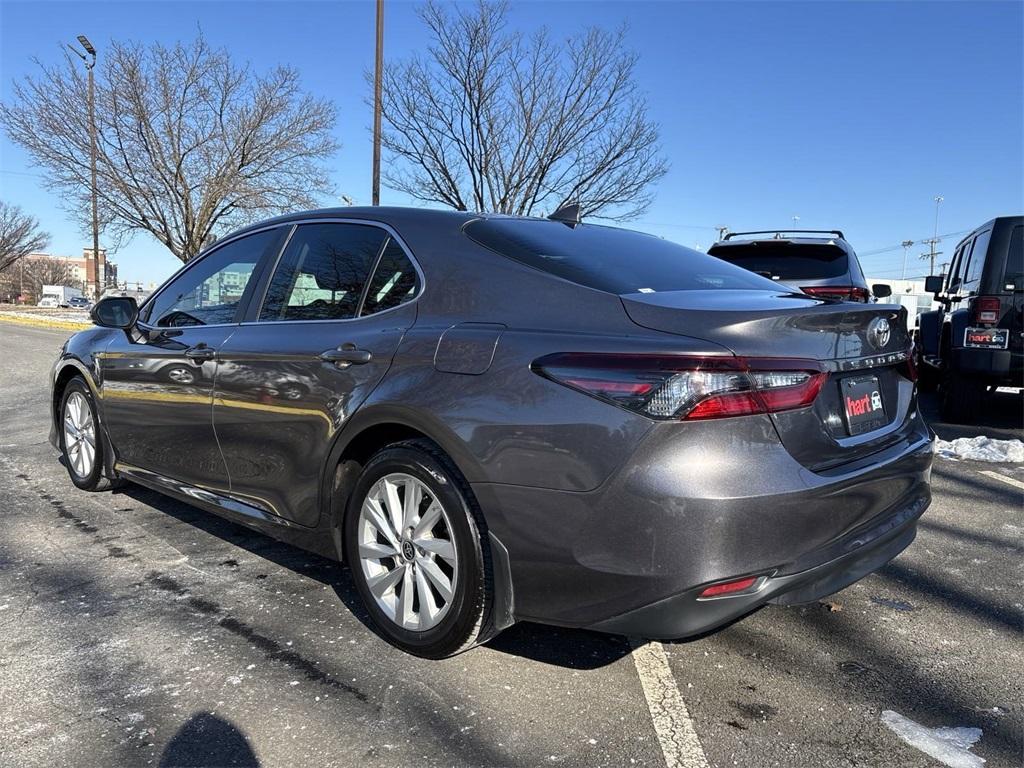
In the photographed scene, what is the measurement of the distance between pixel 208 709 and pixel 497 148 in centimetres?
1630

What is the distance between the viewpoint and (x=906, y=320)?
112 inches

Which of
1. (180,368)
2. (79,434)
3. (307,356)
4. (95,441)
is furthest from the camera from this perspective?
(79,434)

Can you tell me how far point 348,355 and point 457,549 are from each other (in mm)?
857

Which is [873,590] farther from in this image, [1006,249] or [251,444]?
[1006,249]

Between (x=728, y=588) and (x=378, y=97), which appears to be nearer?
(x=728, y=588)

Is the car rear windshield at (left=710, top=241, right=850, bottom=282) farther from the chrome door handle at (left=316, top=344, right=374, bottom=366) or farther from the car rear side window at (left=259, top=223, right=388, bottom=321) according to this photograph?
the chrome door handle at (left=316, top=344, right=374, bottom=366)

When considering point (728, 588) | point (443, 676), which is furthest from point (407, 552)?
point (728, 588)

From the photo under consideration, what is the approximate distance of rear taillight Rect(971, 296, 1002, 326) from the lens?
6582mm

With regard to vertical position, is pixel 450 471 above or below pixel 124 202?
below

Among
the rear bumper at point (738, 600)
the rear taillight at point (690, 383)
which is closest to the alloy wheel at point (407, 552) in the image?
the rear bumper at point (738, 600)

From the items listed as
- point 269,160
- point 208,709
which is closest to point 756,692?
point 208,709

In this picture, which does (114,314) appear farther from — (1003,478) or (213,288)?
(1003,478)

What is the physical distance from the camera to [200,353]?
3516mm

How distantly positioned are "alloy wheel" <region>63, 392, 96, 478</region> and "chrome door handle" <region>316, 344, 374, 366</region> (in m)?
2.45
